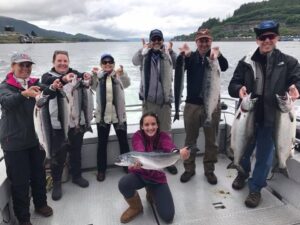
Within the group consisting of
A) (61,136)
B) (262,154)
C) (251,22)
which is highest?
(251,22)

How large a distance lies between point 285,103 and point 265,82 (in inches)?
16.7

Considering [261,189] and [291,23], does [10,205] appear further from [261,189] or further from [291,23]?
[291,23]

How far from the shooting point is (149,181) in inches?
146

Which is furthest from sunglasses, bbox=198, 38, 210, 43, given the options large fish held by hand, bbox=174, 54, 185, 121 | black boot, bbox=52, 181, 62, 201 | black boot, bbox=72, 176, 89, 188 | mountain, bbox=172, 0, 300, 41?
mountain, bbox=172, 0, 300, 41

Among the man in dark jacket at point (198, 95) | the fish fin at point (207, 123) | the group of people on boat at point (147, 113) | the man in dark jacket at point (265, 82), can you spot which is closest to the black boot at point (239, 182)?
the group of people on boat at point (147, 113)

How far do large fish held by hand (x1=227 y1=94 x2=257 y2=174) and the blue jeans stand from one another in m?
0.20

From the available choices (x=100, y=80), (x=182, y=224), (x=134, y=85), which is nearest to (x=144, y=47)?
(x=100, y=80)

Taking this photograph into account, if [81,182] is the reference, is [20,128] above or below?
above

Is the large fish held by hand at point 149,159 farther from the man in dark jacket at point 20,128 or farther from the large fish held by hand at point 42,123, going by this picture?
the man in dark jacket at point 20,128

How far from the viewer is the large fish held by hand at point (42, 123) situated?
10.1ft

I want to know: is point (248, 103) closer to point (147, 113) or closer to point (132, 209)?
point (147, 113)

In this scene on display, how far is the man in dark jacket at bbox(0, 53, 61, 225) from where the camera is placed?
3.10 metres

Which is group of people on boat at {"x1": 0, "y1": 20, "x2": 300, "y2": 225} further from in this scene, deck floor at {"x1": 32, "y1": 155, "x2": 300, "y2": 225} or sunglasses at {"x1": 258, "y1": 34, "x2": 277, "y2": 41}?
deck floor at {"x1": 32, "y1": 155, "x2": 300, "y2": 225}

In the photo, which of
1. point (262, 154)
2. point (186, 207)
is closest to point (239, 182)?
point (262, 154)
